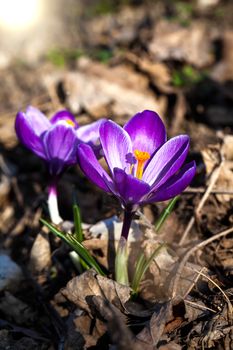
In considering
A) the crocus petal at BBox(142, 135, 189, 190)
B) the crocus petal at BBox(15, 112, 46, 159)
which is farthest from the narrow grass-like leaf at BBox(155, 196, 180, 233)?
the crocus petal at BBox(15, 112, 46, 159)

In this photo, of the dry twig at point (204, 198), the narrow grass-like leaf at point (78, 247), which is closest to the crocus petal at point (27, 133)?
the narrow grass-like leaf at point (78, 247)

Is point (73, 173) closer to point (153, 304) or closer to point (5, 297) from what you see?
point (5, 297)

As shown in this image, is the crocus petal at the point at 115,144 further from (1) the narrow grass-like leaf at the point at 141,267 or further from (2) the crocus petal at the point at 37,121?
(2) the crocus petal at the point at 37,121

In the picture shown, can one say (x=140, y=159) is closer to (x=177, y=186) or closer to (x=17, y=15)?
(x=177, y=186)

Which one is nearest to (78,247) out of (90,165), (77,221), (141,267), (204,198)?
(77,221)

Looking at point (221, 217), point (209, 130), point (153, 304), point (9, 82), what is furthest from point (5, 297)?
point (9, 82)
